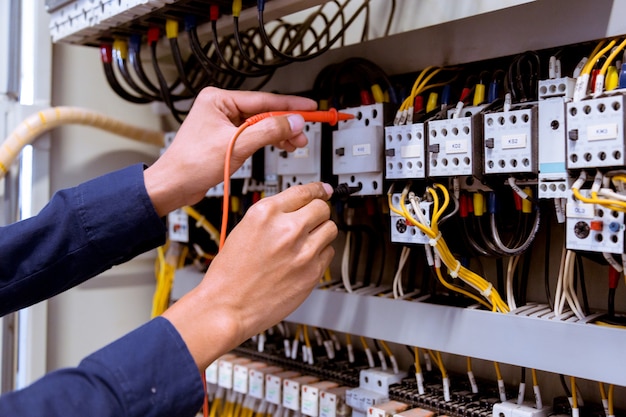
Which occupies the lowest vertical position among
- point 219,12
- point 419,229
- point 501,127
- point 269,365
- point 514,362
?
point 269,365

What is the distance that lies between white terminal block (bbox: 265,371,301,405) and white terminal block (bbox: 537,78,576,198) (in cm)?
71

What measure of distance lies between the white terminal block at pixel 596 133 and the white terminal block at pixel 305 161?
1.61 ft

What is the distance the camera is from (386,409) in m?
1.06

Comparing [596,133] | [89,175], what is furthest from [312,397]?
[89,175]

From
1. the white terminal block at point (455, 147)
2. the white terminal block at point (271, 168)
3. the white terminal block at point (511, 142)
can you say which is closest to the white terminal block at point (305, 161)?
the white terminal block at point (271, 168)

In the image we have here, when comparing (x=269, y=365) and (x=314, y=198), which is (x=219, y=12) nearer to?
(x=314, y=198)

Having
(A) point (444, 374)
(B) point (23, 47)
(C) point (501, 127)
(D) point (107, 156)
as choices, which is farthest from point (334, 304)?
(B) point (23, 47)

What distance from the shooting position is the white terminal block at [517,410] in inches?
37.1

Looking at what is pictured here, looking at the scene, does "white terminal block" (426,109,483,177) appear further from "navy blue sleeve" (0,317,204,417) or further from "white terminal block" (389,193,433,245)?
"navy blue sleeve" (0,317,204,417)

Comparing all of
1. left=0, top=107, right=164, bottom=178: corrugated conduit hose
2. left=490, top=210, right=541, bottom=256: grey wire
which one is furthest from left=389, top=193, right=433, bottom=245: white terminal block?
left=0, top=107, right=164, bottom=178: corrugated conduit hose

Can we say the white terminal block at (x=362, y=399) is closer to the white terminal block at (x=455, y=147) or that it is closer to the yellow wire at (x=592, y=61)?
the white terminal block at (x=455, y=147)

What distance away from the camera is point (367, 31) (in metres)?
1.44

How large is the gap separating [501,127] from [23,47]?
1.27 m

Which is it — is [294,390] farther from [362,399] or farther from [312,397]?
[362,399]
